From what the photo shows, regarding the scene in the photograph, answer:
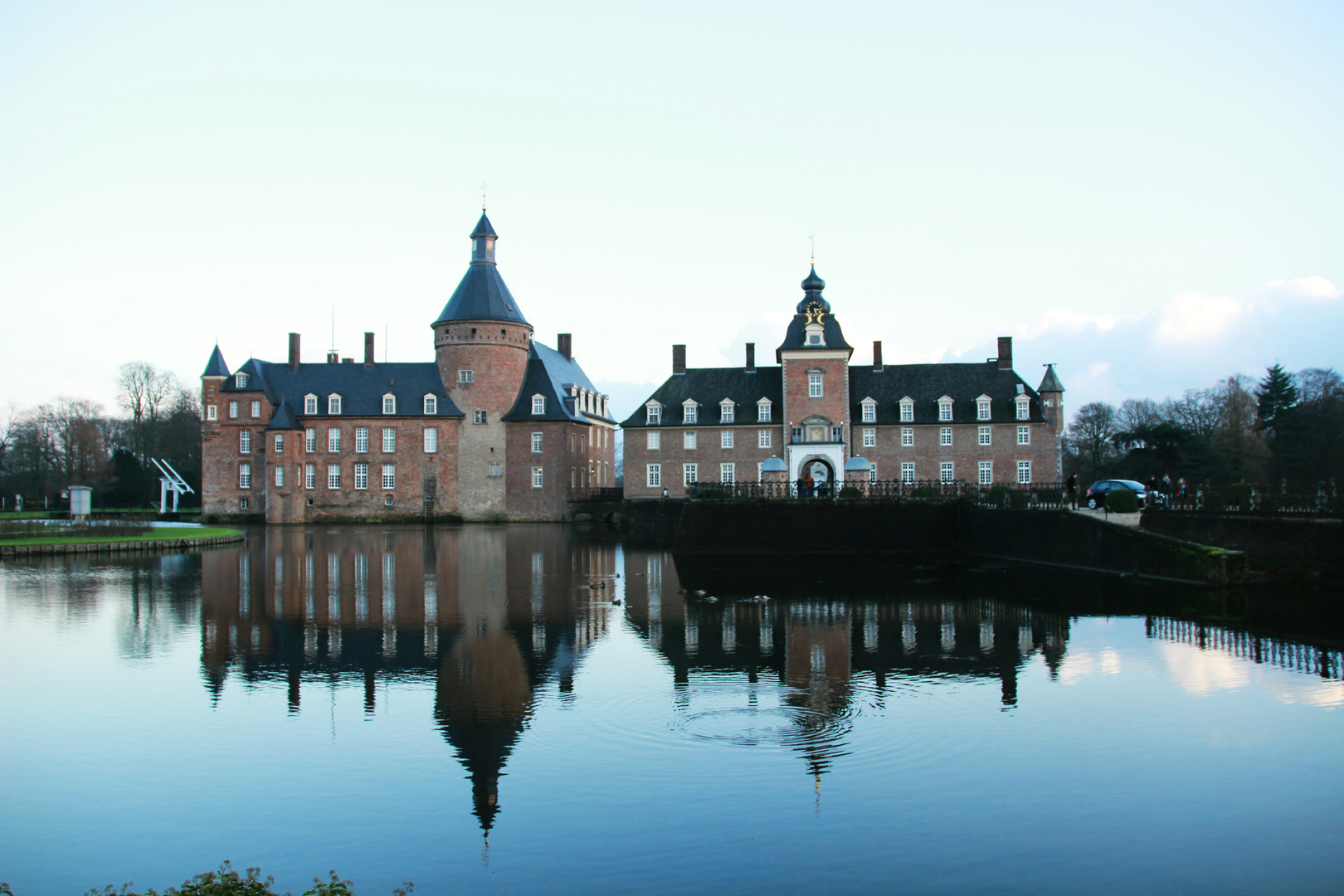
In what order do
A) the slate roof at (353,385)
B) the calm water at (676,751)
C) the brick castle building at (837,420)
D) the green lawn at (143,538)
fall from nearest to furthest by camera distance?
the calm water at (676,751), the green lawn at (143,538), the brick castle building at (837,420), the slate roof at (353,385)

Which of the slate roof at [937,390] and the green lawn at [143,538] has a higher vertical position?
the slate roof at [937,390]

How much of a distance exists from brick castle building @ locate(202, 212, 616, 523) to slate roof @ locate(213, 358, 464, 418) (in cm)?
9

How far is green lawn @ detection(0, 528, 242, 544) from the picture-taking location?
3331 centimetres

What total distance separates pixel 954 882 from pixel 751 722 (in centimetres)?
398

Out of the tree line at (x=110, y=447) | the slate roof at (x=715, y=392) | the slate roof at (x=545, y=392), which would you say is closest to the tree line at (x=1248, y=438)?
the slate roof at (x=715, y=392)

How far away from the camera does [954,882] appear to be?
22.0 ft

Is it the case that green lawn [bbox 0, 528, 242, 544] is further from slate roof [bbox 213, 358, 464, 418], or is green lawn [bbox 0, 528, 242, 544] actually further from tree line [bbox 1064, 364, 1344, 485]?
tree line [bbox 1064, 364, 1344, 485]

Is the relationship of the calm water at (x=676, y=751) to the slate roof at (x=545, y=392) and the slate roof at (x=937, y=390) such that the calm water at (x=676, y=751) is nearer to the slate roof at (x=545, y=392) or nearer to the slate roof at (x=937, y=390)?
the slate roof at (x=937, y=390)

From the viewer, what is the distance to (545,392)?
193 feet

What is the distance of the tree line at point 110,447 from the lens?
65.4 meters

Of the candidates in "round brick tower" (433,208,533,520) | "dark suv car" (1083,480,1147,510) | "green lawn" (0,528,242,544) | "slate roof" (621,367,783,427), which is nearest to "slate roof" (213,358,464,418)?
"round brick tower" (433,208,533,520)

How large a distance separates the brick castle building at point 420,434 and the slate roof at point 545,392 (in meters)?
0.10

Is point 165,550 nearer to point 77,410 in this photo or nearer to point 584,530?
point 584,530

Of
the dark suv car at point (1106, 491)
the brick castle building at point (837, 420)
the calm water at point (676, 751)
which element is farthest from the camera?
the brick castle building at point (837, 420)
